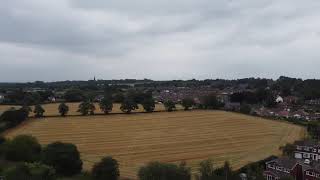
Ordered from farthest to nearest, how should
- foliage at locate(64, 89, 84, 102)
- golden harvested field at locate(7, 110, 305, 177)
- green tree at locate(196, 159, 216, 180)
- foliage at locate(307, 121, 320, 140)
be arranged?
foliage at locate(64, 89, 84, 102) → foliage at locate(307, 121, 320, 140) → golden harvested field at locate(7, 110, 305, 177) → green tree at locate(196, 159, 216, 180)

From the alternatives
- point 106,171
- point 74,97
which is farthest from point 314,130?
point 74,97

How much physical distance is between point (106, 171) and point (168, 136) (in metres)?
21.2

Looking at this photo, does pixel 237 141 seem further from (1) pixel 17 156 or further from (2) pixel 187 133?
(1) pixel 17 156

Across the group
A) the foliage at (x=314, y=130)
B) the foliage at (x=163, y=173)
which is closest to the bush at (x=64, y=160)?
the foliage at (x=163, y=173)

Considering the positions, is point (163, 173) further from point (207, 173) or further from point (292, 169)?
point (292, 169)

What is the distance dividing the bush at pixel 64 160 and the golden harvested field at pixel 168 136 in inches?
Answer: 81.6

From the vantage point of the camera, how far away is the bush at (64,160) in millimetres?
33625

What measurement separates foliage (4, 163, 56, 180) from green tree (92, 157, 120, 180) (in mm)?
2778

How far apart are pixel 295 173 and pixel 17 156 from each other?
66.6 ft

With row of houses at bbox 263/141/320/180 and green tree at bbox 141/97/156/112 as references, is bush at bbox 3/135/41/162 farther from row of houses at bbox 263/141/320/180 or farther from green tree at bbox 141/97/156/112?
green tree at bbox 141/97/156/112

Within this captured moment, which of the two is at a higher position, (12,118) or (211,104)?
(211,104)

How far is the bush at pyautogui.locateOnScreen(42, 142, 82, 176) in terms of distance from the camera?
3362 cm

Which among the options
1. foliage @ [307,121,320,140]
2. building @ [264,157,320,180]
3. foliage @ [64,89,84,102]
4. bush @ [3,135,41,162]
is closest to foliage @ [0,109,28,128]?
bush @ [3,135,41,162]

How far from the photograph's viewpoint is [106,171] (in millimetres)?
30328
